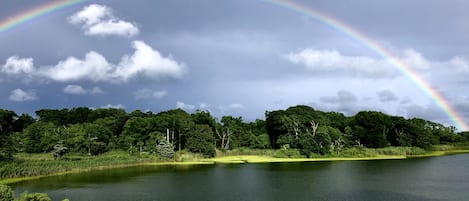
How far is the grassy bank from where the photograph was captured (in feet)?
112

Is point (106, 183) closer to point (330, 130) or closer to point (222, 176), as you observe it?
point (222, 176)

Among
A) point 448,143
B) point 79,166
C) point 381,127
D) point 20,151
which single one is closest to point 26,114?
point 20,151

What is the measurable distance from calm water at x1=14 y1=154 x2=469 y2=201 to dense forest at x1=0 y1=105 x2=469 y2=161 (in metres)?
16.1

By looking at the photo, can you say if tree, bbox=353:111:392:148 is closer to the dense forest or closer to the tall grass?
the dense forest

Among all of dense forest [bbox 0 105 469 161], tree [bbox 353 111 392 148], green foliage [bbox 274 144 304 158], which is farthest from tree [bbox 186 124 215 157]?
tree [bbox 353 111 392 148]

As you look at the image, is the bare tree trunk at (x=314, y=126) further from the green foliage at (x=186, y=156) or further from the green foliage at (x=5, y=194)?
the green foliage at (x=5, y=194)

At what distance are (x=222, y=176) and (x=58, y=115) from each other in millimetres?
59372

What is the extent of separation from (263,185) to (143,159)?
23.4m

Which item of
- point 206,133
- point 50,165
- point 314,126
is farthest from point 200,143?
point 50,165

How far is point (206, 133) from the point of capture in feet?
179

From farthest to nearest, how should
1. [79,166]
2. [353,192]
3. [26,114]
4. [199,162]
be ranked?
[26,114] < [199,162] < [79,166] < [353,192]

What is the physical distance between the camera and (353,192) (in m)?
24.8

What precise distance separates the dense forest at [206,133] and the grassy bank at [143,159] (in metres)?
1.58

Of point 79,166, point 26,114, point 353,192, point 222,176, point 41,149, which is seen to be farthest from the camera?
point 26,114
